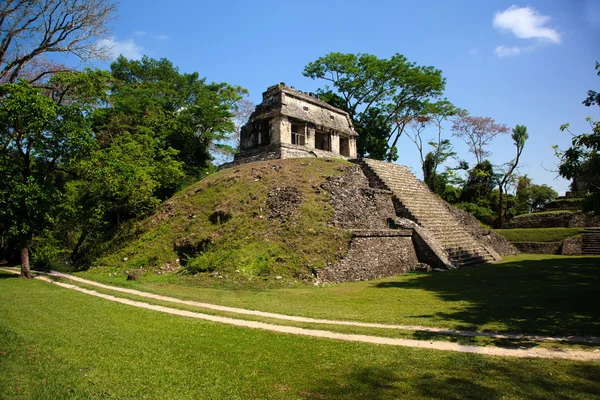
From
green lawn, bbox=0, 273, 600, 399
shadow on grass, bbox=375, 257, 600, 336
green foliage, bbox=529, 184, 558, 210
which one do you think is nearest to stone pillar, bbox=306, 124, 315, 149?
shadow on grass, bbox=375, 257, 600, 336

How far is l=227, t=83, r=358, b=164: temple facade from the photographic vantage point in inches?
863

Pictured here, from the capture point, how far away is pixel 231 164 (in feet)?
78.5

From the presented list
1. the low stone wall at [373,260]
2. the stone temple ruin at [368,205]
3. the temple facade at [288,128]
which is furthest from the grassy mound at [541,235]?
the temple facade at [288,128]

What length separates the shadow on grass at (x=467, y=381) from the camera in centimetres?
382

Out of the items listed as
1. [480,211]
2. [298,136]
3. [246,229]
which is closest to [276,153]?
[298,136]

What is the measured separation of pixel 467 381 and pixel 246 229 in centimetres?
1127

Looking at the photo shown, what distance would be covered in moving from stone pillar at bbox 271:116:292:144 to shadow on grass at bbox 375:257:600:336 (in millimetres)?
12327

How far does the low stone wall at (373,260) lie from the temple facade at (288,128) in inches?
362

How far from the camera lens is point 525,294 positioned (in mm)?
8984

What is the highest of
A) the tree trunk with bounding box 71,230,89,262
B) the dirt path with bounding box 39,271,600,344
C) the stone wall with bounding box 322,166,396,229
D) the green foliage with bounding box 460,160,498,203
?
the green foliage with bounding box 460,160,498,203

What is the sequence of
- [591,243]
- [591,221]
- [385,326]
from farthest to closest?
[591,221], [591,243], [385,326]

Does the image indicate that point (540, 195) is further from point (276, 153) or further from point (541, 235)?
point (276, 153)

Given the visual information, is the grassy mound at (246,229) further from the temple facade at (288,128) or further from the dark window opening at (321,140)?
the dark window opening at (321,140)

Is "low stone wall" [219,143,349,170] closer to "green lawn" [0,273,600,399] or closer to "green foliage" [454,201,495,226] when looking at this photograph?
"green foliage" [454,201,495,226]
